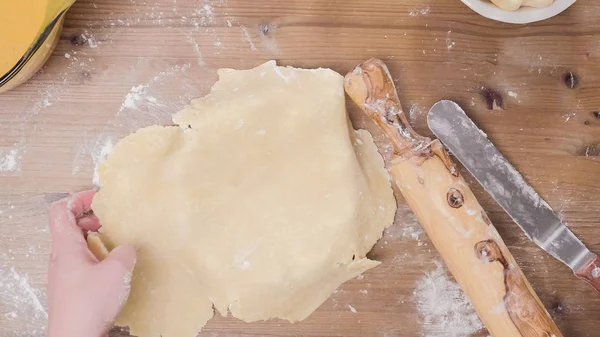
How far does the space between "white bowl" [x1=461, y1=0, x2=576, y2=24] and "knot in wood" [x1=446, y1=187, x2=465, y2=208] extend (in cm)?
28

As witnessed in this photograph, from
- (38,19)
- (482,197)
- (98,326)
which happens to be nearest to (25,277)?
(98,326)

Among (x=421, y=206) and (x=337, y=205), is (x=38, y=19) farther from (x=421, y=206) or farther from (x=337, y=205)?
(x=421, y=206)

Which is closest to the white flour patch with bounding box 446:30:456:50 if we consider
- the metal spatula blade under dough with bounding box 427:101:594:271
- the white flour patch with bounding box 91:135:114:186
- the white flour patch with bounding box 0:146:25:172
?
the metal spatula blade under dough with bounding box 427:101:594:271

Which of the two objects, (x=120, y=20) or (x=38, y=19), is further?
(x=120, y=20)

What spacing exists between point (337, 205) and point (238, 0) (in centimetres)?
38

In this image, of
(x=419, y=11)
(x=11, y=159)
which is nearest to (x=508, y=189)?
(x=419, y=11)

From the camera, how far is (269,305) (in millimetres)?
962

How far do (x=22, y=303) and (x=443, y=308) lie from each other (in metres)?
0.74

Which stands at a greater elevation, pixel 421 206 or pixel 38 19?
pixel 38 19

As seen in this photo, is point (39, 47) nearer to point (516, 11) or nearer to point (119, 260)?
point (119, 260)

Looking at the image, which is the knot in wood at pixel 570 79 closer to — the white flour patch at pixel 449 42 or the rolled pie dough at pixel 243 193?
the white flour patch at pixel 449 42

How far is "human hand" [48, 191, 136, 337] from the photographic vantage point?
86 cm

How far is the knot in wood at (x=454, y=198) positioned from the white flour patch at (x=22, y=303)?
71cm

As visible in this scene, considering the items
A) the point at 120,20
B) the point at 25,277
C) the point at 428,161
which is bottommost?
the point at 25,277
